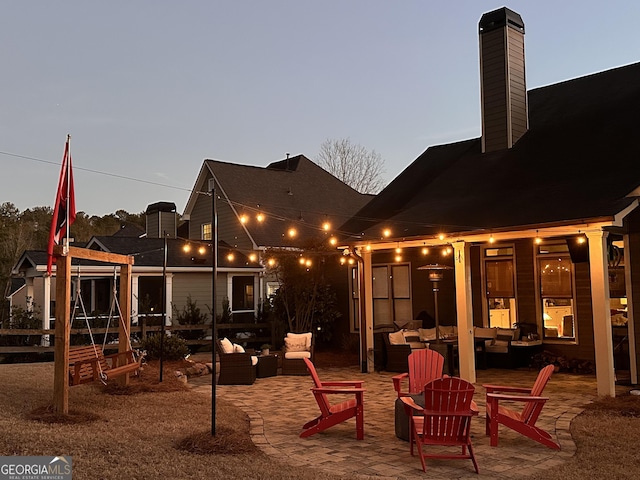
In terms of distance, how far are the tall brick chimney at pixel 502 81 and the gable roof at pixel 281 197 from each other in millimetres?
7469

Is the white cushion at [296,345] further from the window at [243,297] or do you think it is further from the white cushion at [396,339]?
the window at [243,297]

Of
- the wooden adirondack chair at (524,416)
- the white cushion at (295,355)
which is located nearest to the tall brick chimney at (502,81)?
the white cushion at (295,355)

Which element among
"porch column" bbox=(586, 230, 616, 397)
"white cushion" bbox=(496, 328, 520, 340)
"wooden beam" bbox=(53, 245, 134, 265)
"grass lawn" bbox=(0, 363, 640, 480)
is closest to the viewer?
"grass lawn" bbox=(0, 363, 640, 480)

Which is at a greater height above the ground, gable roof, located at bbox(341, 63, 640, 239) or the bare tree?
the bare tree

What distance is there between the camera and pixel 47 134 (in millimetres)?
13992

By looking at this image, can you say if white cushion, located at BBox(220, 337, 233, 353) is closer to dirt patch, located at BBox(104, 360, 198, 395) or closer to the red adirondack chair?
dirt patch, located at BBox(104, 360, 198, 395)

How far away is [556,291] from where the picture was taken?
12.5 m

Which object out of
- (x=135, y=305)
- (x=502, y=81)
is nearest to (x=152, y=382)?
(x=135, y=305)

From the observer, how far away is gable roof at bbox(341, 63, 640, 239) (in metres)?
9.75

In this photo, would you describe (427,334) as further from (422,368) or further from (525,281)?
(422,368)

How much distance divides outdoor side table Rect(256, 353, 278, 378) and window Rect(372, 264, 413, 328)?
440cm

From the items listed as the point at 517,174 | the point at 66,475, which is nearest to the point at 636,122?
the point at 517,174

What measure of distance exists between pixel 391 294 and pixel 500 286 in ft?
11.1

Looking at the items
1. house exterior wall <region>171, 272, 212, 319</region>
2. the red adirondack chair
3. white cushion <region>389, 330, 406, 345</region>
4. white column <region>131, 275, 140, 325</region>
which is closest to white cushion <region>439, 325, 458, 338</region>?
white cushion <region>389, 330, 406, 345</region>
